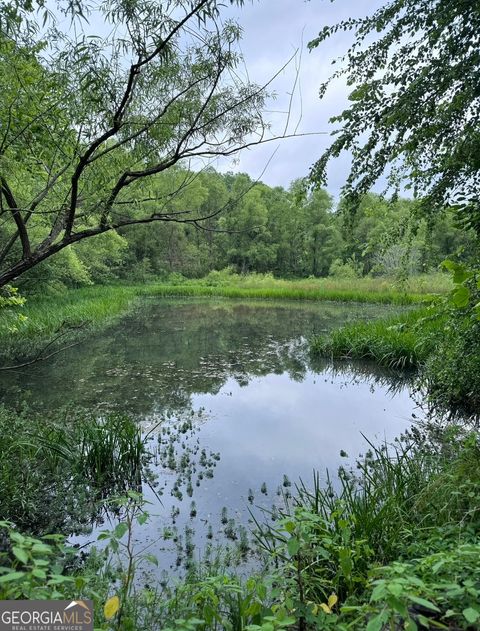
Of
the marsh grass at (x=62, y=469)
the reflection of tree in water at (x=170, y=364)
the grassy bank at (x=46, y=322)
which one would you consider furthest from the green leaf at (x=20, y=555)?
the reflection of tree in water at (x=170, y=364)

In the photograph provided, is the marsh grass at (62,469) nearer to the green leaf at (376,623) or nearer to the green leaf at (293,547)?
the green leaf at (293,547)

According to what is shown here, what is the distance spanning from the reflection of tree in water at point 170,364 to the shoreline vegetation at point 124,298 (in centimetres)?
69

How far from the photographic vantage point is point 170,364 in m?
9.38

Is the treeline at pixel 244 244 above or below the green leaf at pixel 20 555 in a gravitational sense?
above

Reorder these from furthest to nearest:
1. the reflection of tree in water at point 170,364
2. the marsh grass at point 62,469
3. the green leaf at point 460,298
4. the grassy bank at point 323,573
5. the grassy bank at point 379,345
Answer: the grassy bank at point 379,345 → the reflection of tree in water at point 170,364 → the marsh grass at point 62,469 → the green leaf at point 460,298 → the grassy bank at point 323,573

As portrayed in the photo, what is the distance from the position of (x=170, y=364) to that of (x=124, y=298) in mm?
13229

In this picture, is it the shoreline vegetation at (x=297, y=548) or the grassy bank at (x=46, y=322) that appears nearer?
the shoreline vegetation at (x=297, y=548)

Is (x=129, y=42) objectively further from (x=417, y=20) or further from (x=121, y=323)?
(x=121, y=323)

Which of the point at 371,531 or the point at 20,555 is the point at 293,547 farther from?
the point at 371,531

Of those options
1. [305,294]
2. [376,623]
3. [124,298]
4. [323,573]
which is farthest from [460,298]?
[305,294]

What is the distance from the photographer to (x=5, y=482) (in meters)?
3.23

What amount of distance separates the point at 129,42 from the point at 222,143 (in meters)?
0.93

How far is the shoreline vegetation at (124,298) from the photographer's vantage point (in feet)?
29.1

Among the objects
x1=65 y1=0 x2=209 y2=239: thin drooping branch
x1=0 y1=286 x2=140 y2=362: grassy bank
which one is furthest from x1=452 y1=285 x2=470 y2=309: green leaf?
x1=0 y1=286 x2=140 y2=362: grassy bank
